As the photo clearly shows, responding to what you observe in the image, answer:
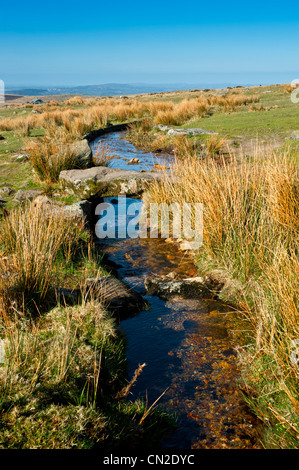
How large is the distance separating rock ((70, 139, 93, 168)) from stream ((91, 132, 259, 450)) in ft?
14.4

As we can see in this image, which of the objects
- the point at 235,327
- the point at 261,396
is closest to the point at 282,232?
the point at 235,327

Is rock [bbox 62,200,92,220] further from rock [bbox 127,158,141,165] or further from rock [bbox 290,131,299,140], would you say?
rock [bbox 290,131,299,140]

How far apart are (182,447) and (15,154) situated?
1078 cm

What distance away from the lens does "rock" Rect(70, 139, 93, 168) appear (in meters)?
8.85

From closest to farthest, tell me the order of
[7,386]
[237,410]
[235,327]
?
[7,386] < [237,410] < [235,327]

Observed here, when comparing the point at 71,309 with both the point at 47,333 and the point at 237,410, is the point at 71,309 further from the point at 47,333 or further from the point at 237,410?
the point at 237,410

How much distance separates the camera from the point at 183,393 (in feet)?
9.98

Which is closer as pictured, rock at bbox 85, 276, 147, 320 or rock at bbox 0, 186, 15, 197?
rock at bbox 85, 276, 147, 320

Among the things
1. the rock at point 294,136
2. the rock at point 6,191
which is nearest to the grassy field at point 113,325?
the rock at point 6,191

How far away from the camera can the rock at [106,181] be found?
791cm

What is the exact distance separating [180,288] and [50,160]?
16.4ft

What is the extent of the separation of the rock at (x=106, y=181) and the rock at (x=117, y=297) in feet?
12.6

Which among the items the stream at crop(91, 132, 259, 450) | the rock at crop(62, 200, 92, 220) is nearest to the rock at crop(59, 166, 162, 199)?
the rock at crop(62, 200, 92, 220)

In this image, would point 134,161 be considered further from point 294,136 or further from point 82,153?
point 294,136
